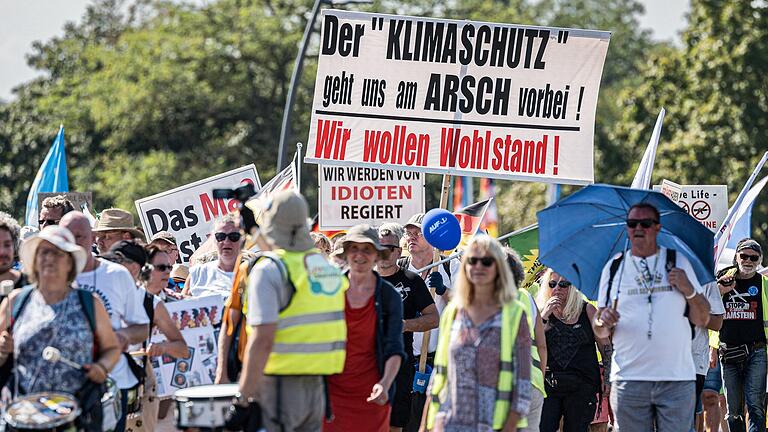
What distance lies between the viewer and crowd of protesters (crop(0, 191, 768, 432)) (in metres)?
7.02

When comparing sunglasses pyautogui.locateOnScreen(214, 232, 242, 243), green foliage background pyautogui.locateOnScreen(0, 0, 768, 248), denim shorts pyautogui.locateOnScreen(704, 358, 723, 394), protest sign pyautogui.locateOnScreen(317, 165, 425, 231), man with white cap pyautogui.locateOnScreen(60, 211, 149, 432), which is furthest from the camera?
green foliage background pyautogui.locateOnScreen(0, 0, 768, 248)

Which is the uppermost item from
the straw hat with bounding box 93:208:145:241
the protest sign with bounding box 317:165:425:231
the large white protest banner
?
the large white protest banner

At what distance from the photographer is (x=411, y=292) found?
10039 millimetres

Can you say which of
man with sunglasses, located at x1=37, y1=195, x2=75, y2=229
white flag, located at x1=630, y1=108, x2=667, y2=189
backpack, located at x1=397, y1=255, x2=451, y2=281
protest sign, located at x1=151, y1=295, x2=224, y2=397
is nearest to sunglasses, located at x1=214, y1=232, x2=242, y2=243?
protest sign, located at x1=151, y1=295, x2=224, y2=397

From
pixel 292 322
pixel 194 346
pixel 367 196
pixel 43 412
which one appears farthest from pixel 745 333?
pixel 43 412

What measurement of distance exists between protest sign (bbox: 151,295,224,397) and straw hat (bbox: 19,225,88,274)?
1.88 meters

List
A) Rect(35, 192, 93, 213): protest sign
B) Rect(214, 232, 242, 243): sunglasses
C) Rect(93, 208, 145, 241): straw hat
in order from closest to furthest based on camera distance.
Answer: Rect(214, 232, 242, 243): sunglasses, Rect(93, 208, 145, 241): straw hat, Rect(35, 192, 93, 213): protest sign

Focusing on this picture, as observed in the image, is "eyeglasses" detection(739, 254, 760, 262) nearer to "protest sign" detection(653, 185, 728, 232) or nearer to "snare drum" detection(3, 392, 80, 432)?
"protest sign" detection(653, 185, 728, 232)

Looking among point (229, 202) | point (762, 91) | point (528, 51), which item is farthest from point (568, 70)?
point (762, 91)

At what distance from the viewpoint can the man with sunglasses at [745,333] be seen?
1303 centimetres


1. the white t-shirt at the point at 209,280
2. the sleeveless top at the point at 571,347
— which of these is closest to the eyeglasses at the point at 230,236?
the white t-shirt at the point at 209,280

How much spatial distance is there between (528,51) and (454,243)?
7.03ft

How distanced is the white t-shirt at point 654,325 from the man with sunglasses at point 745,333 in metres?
4.65

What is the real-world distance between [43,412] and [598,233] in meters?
3.74
